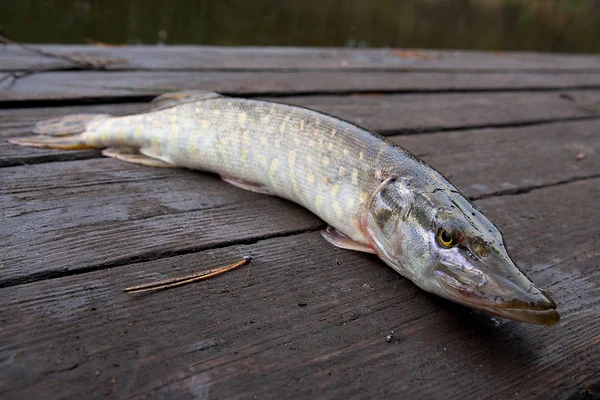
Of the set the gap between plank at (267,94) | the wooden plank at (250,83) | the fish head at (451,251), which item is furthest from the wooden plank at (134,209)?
the wooden plank at (250,83)

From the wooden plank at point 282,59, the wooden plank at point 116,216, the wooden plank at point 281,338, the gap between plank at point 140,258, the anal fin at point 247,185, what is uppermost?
the wooden plank at point 282,59

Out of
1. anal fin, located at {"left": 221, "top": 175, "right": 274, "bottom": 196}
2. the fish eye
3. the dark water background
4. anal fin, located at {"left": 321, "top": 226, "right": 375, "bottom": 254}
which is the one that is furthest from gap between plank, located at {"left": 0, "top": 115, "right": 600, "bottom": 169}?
the dark water background

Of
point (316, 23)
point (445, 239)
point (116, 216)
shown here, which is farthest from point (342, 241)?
point (316, 23)

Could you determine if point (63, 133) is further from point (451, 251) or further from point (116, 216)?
point (451, 251)

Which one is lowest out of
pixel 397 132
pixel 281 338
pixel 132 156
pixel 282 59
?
pixel 281 338

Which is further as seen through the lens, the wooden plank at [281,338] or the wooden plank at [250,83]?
the wooden plank at [250,83]

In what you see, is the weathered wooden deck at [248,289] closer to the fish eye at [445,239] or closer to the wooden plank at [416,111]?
the wooden plank at [416,111]

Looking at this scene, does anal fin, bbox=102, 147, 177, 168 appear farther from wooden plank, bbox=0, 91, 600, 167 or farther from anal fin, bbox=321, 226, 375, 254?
anal fin, bbox=321, 226, 375, 254

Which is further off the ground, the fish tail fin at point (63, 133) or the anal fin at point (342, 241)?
the fish tail fin at point (63, 133)
